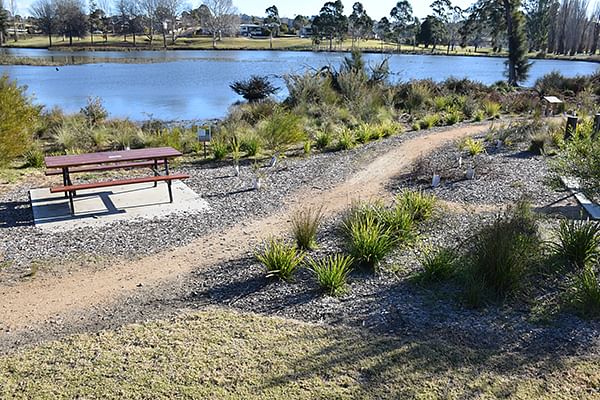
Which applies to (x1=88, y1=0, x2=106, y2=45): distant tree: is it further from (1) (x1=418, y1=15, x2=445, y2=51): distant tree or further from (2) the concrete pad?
(2) the concrete pad

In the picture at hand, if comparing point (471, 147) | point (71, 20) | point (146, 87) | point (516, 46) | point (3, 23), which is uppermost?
point (71, 20)

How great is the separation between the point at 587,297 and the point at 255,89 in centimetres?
1719

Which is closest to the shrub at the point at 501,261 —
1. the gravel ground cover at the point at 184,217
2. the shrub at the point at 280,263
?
the shrub at the point at 280,263

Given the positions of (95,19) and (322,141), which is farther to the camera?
(95,19)

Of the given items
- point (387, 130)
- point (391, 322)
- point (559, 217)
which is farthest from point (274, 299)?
point (387, 130)

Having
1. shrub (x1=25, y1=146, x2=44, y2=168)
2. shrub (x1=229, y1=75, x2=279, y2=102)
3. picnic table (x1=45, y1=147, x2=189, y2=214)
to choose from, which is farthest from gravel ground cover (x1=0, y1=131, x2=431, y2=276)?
shrub (x1=229, y1=75, x2=279, y2=102)

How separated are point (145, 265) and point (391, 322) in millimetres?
2482

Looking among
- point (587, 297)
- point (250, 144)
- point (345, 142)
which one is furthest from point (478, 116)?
point (587, 297)

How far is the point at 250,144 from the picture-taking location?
10.9m

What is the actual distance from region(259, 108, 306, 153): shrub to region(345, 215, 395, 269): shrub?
19.5 ft

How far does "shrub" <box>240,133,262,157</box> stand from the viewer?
1082 cm

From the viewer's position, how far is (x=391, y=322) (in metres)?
4.16

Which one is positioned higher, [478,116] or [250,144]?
[478,116]

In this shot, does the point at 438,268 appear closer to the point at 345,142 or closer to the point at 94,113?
the point at 345,142
